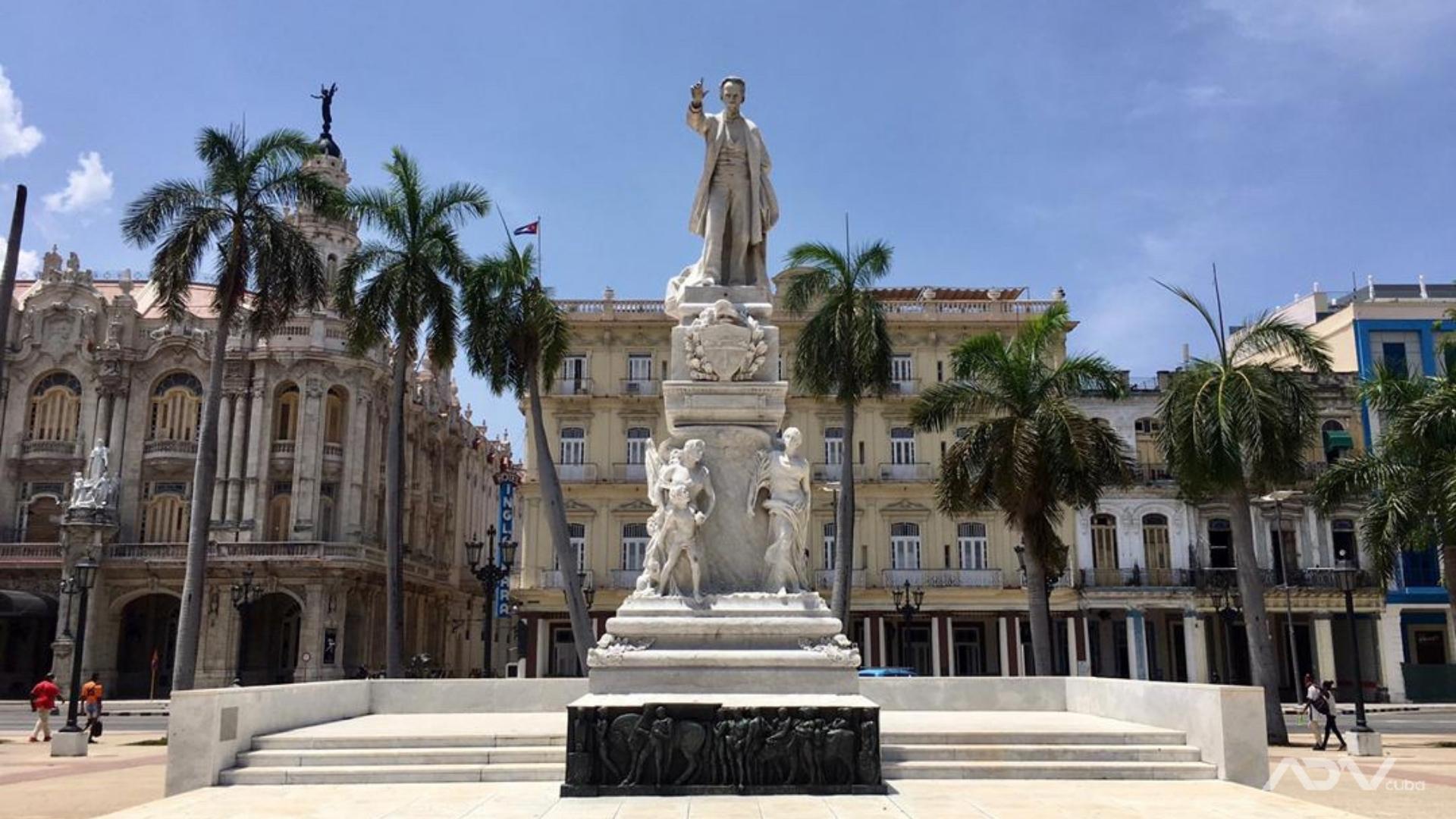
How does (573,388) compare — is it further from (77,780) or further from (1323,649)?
(77,780)

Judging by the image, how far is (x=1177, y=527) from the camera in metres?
44.3

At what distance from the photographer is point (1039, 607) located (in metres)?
26.0

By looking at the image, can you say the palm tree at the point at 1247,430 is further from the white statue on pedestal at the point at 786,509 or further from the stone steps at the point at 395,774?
the stone steps at the point at 395,774

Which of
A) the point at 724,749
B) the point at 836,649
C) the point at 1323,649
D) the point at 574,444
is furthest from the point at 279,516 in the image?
the point at 724,749

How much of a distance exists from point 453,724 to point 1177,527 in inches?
1484

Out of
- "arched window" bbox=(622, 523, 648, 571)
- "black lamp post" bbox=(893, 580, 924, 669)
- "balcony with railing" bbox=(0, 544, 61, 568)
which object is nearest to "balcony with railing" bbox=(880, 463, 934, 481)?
"black lamp post" bbox=(893, 580, 924, 669)

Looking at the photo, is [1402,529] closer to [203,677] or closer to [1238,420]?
[1238,420]

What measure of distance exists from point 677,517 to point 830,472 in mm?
33939

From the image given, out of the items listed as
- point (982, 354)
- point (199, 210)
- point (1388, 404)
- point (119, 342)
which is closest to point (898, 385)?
point (982, 354)

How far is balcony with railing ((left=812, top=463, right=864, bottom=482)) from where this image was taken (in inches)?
1770

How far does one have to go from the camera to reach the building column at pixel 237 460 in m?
45.7

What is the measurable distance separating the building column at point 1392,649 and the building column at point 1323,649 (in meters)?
1.67

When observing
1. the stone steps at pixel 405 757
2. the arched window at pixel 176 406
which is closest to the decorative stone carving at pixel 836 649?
the stone steps at pixel 405 757

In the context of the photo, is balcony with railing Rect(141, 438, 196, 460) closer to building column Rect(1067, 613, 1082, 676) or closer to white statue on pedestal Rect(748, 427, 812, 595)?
building column Rect(1067, 613, 1082, 676)
